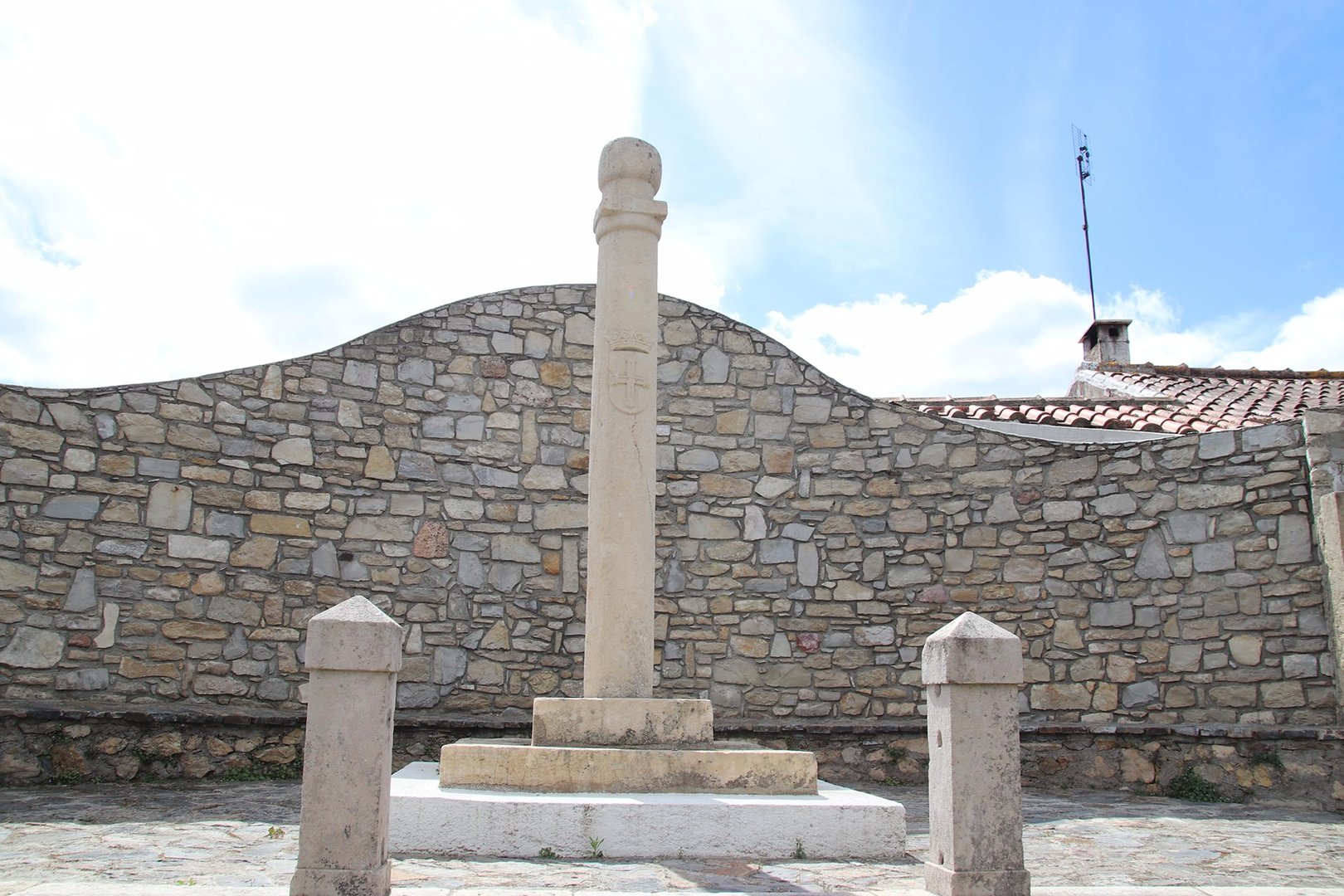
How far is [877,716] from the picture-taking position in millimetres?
9242

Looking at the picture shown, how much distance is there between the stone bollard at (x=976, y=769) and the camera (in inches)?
168

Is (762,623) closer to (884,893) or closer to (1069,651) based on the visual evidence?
(1069,651)

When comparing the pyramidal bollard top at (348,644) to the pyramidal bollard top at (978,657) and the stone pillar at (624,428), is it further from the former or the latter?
the pyramidal bollard top at (978,657)

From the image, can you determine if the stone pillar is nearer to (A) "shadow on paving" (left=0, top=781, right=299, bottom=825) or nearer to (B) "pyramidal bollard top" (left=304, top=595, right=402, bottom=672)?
(B) "pyramidal bollard top" (left=304, top=595, right=402, bottom=672)

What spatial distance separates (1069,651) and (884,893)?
17.5 ft

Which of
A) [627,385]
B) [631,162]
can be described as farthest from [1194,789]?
[631,162]

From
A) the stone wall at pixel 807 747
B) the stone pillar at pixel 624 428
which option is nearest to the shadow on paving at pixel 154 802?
the stone wall at pixel 807 747

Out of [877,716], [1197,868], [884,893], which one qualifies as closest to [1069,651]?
[877,716]

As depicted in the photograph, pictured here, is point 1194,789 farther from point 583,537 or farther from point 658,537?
point 583,537

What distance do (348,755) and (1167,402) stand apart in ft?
31.2

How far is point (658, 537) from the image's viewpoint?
9492mm

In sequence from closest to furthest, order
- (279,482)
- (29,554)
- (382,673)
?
1. (382,673)
2. (29,554)
3. (279,482)

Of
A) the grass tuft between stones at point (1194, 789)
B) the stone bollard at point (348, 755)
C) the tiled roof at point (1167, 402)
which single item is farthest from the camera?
the tiled roof at point (1167, 402)

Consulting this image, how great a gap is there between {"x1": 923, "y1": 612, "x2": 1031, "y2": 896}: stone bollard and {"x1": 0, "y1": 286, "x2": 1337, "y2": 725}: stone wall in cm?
491
